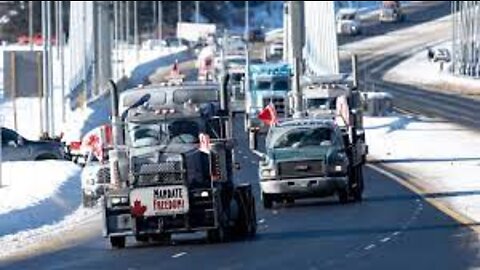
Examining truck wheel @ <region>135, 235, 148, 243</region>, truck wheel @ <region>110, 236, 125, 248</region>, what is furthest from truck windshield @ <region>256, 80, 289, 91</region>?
truck wheel @ <region>110, 236, 125, 248</region>

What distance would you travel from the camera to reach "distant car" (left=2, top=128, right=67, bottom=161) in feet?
165

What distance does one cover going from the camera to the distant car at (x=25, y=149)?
50281mm

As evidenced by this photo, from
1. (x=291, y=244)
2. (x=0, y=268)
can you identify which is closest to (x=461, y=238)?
(x=291, y=244)

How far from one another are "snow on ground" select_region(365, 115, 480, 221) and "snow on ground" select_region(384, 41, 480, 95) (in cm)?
3066

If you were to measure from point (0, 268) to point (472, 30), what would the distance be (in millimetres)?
99865

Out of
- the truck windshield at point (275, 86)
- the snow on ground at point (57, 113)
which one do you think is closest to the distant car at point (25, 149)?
the snow on ground at point (57, 113)

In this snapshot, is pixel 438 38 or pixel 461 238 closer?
pixel 461 238

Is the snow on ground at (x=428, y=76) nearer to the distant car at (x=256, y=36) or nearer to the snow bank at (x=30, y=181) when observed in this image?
the distant car at (x=256, y=36)

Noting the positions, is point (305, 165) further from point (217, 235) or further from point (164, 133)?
point (217, 235)

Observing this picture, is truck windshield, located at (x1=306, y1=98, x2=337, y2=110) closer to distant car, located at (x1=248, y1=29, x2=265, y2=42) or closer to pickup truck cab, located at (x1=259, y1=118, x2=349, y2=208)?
pickup truck cab, located at (x1=259, y1=118, x2=349, y2=208)

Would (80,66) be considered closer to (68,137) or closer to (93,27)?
(93,27)

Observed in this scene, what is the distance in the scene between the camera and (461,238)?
25.2 m

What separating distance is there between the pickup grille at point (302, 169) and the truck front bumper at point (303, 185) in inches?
4.4

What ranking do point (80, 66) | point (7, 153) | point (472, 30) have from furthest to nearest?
point (472, 30) < point (80, 66) < point (7, 153)
